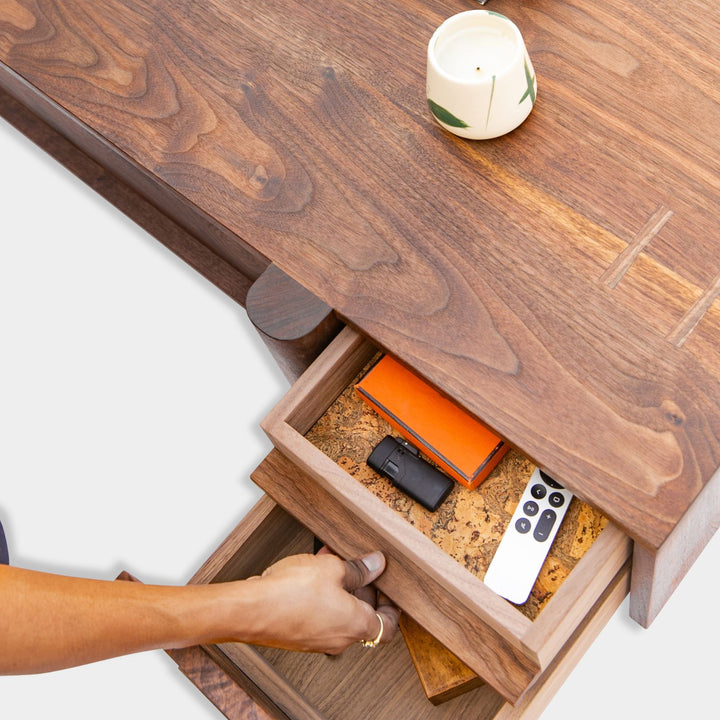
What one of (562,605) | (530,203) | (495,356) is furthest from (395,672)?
(530,203)

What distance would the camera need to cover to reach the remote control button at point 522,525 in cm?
89

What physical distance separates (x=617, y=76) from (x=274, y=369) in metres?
0.75

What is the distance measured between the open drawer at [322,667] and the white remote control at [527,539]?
0.41 feet

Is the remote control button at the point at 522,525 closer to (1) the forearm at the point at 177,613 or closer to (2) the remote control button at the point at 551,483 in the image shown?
(2) the remote control button at the point at 551,483

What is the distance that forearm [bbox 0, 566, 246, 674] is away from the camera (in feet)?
2.03

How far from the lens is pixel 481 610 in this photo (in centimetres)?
80

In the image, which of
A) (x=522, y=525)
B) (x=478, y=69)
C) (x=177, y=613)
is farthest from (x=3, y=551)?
(x=478, y=69)

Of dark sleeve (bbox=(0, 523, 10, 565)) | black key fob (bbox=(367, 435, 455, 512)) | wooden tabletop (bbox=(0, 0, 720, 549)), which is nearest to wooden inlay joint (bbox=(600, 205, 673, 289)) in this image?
wooden tabletop (bbox=(0, 0, 720, 549))

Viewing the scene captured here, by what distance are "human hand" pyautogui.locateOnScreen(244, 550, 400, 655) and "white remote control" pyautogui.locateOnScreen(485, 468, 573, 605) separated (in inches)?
5.8

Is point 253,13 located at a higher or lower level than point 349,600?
higher

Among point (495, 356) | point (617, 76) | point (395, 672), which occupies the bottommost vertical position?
point (395, 672)

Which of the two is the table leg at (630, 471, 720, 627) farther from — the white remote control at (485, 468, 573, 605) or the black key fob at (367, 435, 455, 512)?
the black key fob at (367, 435, 455, 512)

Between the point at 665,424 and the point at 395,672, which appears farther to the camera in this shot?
the point at 395,672

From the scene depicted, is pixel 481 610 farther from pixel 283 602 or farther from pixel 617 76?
pixel 617 76
